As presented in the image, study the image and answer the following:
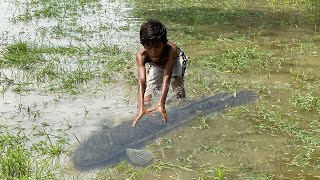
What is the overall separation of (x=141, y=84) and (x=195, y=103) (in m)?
0.89

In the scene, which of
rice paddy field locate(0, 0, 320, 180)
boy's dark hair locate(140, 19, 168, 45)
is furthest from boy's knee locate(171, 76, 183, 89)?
boy's dark hair locate(140, 19, 168, 45)

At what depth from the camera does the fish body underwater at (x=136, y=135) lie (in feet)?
12.6

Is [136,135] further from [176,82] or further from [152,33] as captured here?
[176,82]

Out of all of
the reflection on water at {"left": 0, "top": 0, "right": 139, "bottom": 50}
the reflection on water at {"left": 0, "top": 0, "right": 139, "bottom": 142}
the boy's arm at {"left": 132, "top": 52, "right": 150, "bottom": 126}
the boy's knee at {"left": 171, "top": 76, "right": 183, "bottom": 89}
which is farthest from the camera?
the reflection on water at {"left": 0, "top": 0, "right": 139, "bottom": 50}

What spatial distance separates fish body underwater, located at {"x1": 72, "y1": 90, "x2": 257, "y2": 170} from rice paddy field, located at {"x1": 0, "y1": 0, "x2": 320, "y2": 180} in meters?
0.09

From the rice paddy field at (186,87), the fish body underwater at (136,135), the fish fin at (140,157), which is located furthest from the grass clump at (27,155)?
the fish fin at (140,157)

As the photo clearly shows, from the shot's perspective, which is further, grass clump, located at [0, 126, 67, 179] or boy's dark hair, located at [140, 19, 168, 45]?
boy's dark hair, located at [140, 19, 168, 45]

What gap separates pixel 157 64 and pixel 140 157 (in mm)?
1422

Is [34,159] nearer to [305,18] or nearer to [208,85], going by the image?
[208,85]

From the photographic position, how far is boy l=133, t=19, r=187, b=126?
14.1ft

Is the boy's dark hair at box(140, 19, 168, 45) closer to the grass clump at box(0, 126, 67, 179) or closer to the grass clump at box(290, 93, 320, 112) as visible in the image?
the grass clump at box(0, 126, 67, 179)

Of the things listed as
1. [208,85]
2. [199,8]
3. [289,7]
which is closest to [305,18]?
[289,7]

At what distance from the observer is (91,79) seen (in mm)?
6055

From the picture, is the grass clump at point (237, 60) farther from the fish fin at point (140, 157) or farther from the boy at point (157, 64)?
the fish fin at point (140, 157)
